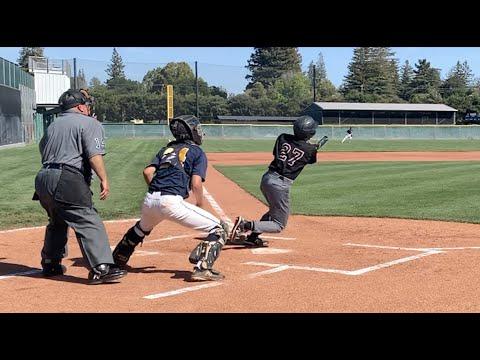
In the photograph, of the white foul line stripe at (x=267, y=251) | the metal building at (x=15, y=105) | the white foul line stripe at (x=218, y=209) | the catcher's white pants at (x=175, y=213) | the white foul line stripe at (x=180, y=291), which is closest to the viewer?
the white foul line stripe at (x=180, y=291)

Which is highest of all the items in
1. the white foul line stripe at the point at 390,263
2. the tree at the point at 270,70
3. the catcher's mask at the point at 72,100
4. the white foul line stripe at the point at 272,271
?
the tree at the point at 270,70

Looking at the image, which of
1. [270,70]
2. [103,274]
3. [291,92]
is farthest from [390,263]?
[270,70]

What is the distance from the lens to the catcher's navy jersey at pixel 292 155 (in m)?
7.49

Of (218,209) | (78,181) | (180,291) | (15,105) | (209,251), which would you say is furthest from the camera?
(15,105)

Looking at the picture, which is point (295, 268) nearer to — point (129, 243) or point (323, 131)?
point (129, 243)

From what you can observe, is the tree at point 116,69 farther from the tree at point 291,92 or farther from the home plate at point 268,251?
the home plate at point 268,251

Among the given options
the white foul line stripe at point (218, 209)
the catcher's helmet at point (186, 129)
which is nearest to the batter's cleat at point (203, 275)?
the catcher's helmet at point (186, 129)

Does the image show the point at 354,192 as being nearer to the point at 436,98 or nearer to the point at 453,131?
the point at 453,131

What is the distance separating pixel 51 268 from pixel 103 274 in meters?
0.81

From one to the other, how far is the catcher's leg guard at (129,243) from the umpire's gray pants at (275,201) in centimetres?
186

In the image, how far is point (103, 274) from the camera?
563cm

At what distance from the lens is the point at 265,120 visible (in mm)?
75375

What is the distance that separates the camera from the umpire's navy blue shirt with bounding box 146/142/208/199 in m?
A: 5.77
